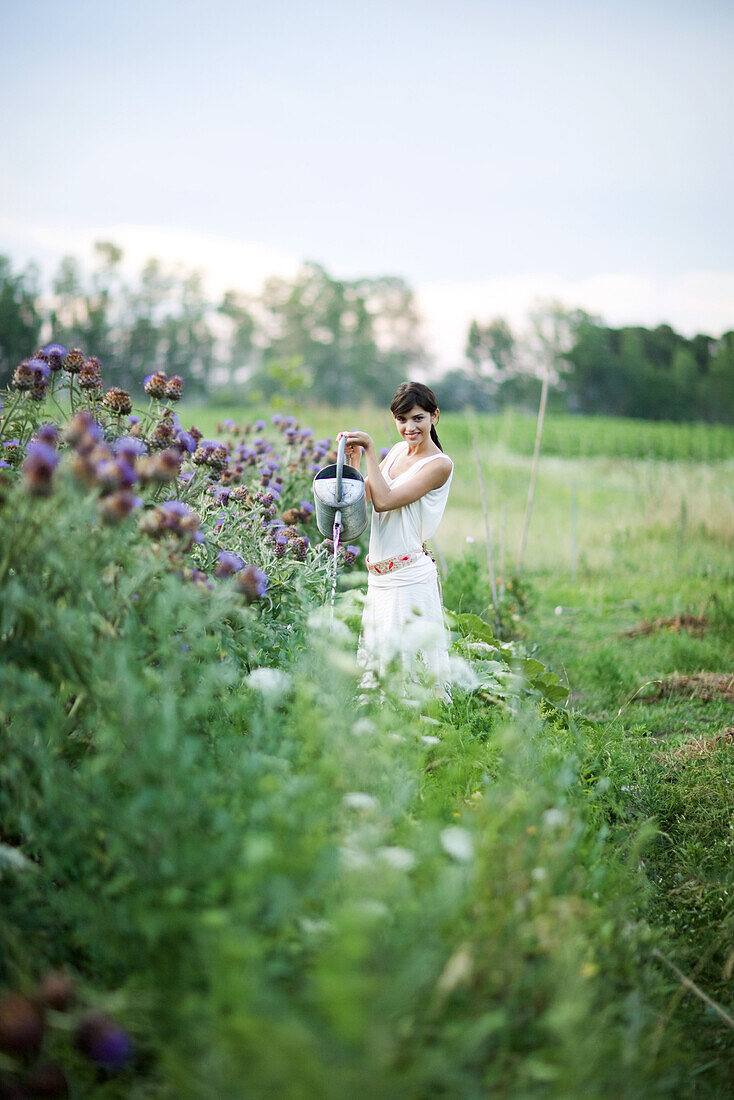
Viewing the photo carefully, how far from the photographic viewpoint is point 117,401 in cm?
260

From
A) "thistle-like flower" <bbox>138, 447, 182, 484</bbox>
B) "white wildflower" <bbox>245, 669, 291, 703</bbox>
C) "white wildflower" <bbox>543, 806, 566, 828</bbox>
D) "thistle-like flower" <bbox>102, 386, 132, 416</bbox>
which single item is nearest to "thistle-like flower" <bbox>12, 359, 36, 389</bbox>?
"thistle-like flower" <bbox>102, 386, 132, 416</bbox>

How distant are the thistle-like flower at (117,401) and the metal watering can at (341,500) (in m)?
0.80

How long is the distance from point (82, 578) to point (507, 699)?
76.7 inches

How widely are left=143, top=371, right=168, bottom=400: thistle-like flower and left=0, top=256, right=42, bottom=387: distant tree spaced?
22240mm

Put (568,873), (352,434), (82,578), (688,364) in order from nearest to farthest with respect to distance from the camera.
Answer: (82,578) < (568,873) < (352,434) < (688,364)

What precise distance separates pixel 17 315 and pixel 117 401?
2526cm

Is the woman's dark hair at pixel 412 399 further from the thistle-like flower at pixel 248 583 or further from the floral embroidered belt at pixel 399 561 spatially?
the thistle-like flower at pixel 248 583

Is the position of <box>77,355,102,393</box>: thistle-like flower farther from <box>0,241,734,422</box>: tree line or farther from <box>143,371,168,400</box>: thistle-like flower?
<box>0,241,734,422</box>: tree line

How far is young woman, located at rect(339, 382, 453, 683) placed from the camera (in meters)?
3.17

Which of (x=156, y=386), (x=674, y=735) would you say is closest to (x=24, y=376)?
(x=156, y=386)

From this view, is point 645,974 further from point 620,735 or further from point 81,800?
point 620,735

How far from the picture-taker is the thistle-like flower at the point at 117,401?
8.47 feet

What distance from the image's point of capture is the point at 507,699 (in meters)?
3.09

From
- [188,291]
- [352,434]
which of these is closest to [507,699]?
[352,434]
